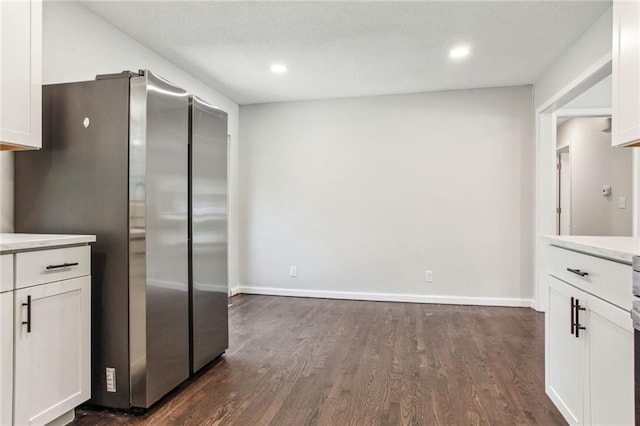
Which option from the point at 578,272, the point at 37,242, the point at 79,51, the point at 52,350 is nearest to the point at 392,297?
the point at 578,272

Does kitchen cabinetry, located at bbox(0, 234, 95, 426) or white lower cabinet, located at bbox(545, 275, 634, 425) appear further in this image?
kitchen cabinetry, located at bbox(0, 234, 95, 426)

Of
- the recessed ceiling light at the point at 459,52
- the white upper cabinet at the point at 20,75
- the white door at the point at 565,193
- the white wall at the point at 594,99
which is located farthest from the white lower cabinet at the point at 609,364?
the white door at the point at 565,193

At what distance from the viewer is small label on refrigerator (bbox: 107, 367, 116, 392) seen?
1933mm

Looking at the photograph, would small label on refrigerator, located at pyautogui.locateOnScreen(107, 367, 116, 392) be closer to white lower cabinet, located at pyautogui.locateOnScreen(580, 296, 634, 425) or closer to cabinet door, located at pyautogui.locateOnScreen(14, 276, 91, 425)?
cabinet door, located at pyautogui.locateOnScreen(14, 276, 91, 425)

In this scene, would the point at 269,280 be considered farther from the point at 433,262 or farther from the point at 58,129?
the point at 58,129

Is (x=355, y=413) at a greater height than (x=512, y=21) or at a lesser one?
lesser

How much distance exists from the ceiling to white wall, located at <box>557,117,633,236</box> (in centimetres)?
152

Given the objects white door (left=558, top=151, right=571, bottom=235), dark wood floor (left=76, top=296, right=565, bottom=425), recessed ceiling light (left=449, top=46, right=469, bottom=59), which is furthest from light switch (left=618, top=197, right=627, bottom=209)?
recessed ceiling light (left=449, top=46, right=469, bottom=59)

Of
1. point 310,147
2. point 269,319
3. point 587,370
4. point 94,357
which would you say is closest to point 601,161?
Answer: point 310,147

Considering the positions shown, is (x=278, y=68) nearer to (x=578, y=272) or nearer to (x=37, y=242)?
(x=37, y=242)

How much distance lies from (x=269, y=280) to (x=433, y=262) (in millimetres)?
2125

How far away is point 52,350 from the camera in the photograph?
1679mm

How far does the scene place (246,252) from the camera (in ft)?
16.3

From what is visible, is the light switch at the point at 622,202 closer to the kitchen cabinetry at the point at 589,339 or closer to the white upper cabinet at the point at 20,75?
the kitchen cabinetry at the point at 589,339
